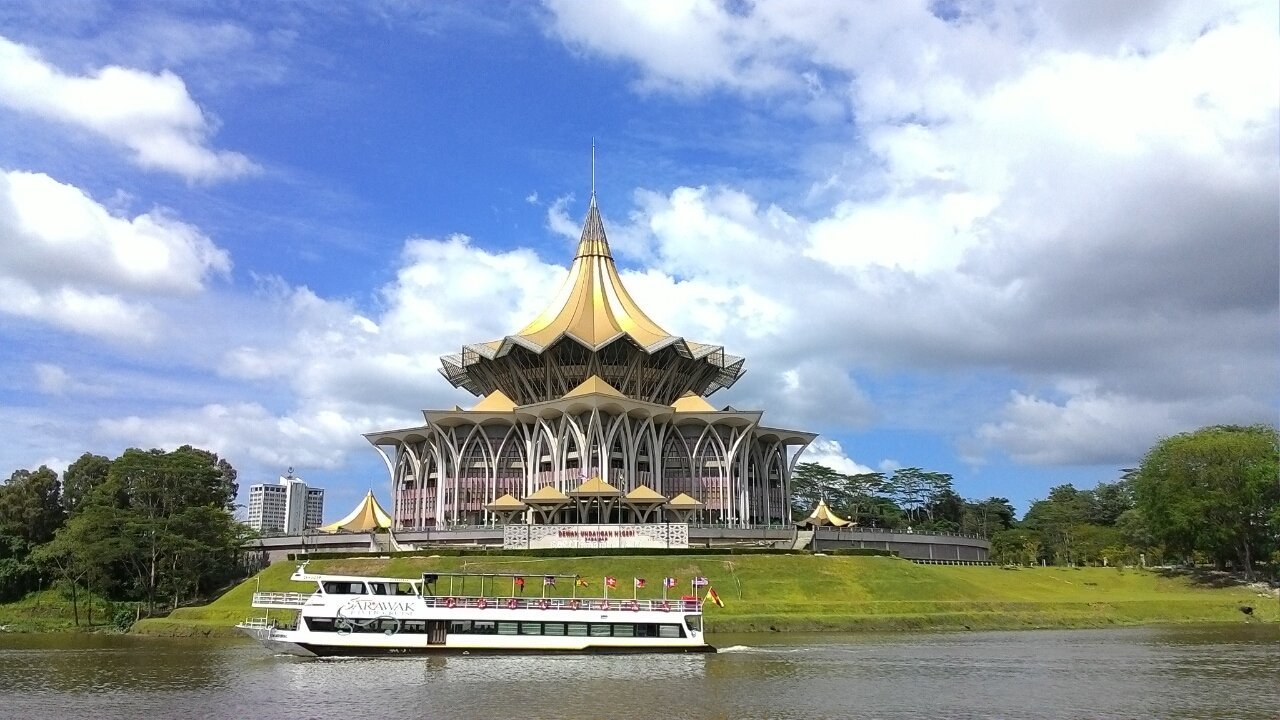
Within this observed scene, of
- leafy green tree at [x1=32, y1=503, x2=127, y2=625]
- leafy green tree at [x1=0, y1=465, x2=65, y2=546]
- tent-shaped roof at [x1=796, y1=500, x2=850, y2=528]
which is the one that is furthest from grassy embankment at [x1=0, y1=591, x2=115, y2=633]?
tent-shaped roof at [x1=796, y1=500, x2=850, y2=528]

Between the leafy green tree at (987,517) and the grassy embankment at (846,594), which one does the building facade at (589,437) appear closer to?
the grassy embankment at (846,594)

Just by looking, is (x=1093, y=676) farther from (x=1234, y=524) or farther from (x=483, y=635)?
(x=1234, y=524)

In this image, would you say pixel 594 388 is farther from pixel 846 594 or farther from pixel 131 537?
pixel 131 537

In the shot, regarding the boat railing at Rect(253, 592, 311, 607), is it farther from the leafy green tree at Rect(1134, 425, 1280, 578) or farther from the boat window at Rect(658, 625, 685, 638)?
the leafy green tree at Rect(1134, 425, 1280, 578)

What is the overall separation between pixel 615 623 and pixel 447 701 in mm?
13373

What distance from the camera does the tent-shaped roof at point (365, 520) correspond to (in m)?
82.3

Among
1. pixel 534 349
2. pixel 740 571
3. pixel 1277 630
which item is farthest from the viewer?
pixel 534 349

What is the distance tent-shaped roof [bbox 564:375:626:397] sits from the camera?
80.8m

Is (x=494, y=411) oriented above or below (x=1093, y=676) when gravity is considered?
above

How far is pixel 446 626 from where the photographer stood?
129ft

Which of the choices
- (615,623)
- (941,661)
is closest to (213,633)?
(615,623)

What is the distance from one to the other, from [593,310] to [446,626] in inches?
2185

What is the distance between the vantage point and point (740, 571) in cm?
5638

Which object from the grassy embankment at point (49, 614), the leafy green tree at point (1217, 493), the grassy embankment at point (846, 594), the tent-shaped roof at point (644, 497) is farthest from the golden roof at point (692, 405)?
the grassy embankment at point (49, 614)
